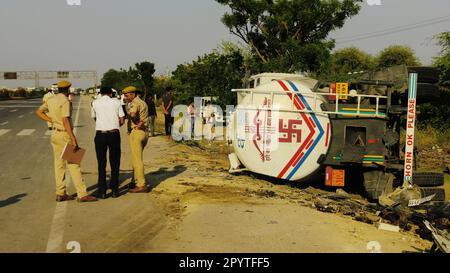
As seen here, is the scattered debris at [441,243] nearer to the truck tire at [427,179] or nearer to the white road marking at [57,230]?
the truck tire at [427,179]

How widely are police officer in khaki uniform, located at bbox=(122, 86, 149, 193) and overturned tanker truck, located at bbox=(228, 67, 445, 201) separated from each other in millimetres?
2316

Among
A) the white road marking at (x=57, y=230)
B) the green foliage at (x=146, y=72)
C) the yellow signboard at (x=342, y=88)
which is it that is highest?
the green foliage at (x=146, y=72)

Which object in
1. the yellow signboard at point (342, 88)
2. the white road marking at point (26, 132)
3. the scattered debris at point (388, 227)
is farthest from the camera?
the white road marking at point (26, 132)

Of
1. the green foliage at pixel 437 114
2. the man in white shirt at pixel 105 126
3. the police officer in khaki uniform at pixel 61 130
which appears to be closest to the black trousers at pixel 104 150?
the man in white shirt at pixel 105 126

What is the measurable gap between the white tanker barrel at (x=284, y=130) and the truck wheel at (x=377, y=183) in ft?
3.53

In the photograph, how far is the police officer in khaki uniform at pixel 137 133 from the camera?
912cm

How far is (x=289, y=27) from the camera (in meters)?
37.4

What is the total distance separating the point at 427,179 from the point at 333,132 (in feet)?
7.49

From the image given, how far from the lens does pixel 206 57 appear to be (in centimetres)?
3981

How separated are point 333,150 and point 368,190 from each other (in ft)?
3.83

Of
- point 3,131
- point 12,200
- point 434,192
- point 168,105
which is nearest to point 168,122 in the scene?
point 168,105

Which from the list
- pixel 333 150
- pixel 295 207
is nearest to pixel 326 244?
pixel 295 207

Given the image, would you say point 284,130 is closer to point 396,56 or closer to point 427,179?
point 427,179
